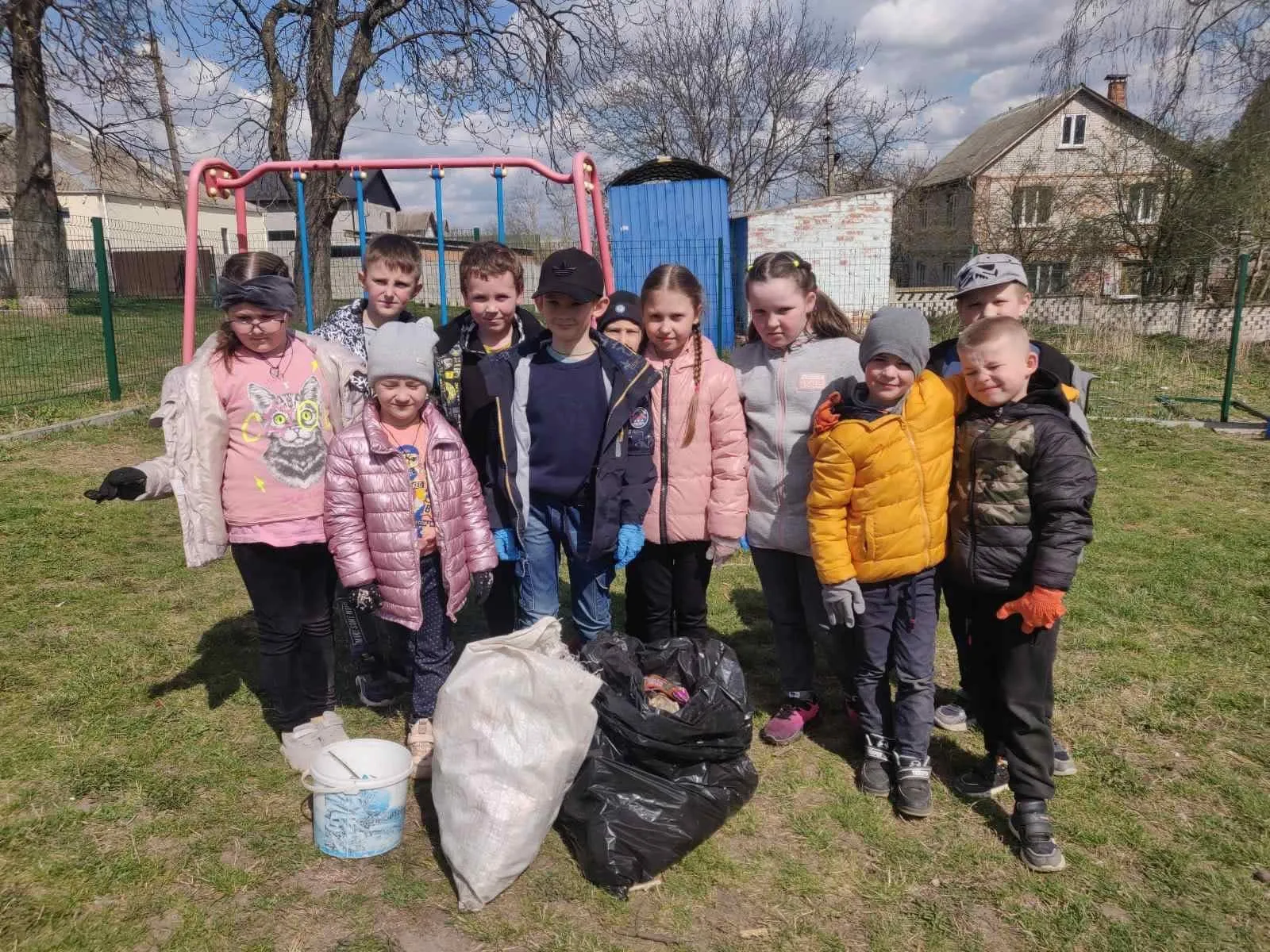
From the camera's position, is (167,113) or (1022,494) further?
(167,113)

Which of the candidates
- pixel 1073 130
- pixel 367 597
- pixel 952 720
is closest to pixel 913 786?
pixel 952 720

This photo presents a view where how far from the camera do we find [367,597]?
267cm

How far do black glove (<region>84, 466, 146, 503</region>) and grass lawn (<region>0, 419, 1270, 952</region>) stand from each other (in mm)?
1002


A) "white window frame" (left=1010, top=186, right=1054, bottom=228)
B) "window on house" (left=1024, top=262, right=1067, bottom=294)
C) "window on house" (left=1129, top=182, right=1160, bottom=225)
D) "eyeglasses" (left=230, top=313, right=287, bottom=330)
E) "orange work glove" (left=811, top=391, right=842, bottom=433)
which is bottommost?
"orange work glove" (left=811, top=391, right=842, bottom=433)

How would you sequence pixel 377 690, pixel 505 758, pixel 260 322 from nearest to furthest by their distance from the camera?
1. pixel 505 758
2. pixel 260 322
3. pixel 377 690

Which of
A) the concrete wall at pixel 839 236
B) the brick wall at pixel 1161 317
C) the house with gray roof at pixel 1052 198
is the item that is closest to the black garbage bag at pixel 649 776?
the house with gray roof at pixel 1052 198

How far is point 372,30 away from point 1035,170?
23824 mm

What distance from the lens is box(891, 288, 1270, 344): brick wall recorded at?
14195mm

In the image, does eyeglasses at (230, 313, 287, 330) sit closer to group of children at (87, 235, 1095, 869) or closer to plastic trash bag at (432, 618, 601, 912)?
group of children at (87, 235, 1095, 869)

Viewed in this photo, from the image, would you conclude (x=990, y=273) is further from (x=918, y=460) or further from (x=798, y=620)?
(x=798, y=620)

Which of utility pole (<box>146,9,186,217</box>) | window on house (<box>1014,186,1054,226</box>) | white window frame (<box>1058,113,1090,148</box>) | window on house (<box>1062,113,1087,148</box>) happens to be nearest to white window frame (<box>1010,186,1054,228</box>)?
window on house (<box>1014,186,1054,226</box>)

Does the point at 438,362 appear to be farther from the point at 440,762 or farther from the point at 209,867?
the point at 209,867

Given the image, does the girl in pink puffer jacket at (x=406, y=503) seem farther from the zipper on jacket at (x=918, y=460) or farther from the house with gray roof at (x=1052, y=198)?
the house with gray roof at (x=1052, y=198)

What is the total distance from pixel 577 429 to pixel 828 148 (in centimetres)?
2491
